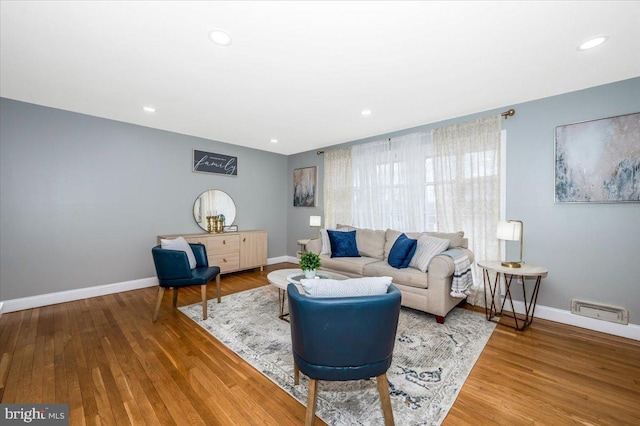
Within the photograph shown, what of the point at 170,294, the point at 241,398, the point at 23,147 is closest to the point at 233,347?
the point at 241,398

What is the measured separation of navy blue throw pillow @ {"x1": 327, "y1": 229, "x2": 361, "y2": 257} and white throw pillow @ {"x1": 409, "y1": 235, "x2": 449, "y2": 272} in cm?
104

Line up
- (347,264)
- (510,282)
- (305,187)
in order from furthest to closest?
1. (305,187)
2. (347,264)
3. (510,282)

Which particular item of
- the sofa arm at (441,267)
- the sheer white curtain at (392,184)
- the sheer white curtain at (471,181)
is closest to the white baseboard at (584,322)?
the sheer white curtain at (471,181)

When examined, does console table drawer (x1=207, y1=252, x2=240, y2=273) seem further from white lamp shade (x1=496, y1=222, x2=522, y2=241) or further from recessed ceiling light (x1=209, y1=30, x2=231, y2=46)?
white lamp shade (x1=496, y1=222, x2=522, y2=241)

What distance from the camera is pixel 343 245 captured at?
4.08 metres

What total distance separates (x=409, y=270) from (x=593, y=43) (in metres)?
2.60

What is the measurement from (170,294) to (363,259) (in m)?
3.01

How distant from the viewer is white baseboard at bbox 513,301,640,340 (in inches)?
99.0

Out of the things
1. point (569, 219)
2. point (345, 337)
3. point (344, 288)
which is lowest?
point (345, 337)

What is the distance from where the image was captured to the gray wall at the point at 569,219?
101 inches

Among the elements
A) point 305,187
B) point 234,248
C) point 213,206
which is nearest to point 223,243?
point 234,248

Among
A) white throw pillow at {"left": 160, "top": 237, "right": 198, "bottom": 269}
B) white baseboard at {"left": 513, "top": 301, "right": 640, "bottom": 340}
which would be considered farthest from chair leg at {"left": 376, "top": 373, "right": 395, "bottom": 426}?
white baseboard at {"left": 513, "top": 301, "right": 640, "bottom": 340}

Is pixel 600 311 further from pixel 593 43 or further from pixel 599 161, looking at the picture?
pixel 593 43

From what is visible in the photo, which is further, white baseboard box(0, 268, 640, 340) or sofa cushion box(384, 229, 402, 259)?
sofa cushion box(384, 229, 402, 259)
